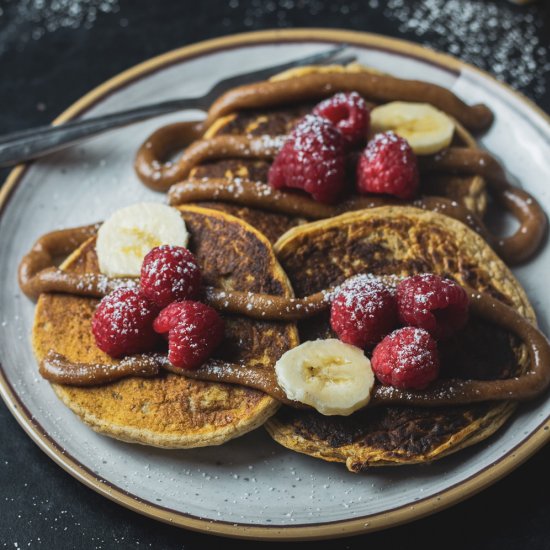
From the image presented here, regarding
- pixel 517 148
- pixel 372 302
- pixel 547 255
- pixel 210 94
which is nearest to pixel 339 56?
pixel 210 94

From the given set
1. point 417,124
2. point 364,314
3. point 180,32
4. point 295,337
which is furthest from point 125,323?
point 180,32

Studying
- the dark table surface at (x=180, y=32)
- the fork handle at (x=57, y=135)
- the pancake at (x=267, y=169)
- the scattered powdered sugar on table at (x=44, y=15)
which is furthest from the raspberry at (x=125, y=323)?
the scattered powdered sugar on table at (x=44, y=15)

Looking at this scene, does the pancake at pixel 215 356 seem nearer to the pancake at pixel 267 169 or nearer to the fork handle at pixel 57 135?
the pancake at pixel 267 169

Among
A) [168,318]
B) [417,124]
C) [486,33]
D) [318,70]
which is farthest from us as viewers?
[486,33]

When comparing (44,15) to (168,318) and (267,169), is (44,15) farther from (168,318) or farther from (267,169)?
(168,318)

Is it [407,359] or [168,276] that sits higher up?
[168,276]
